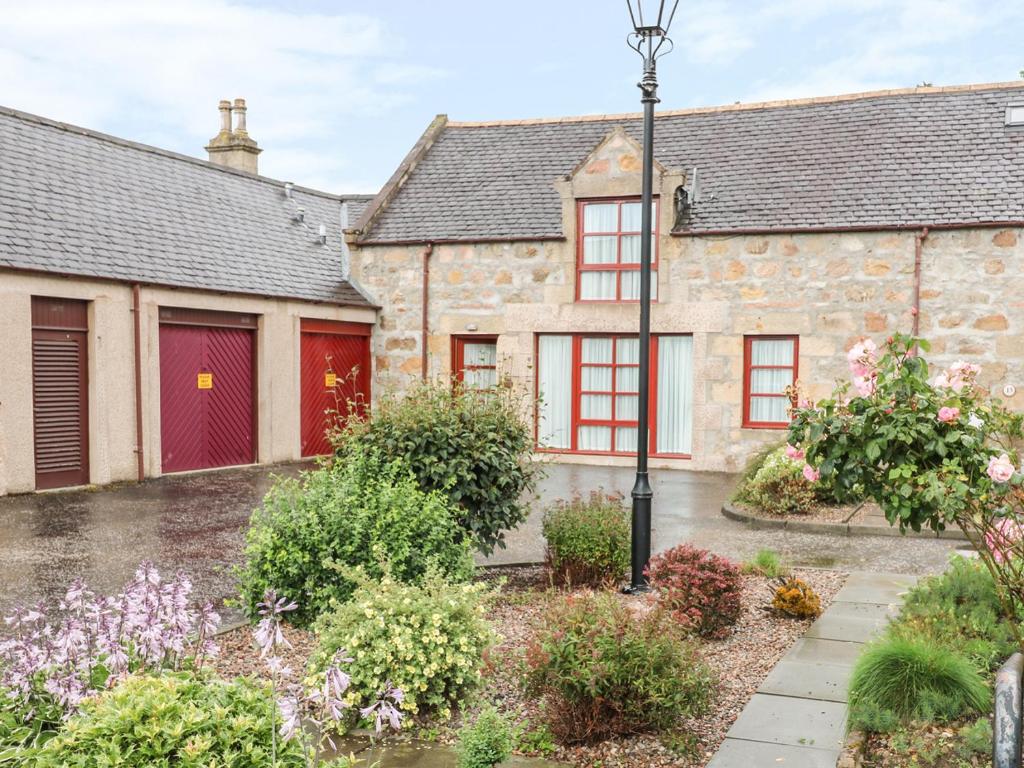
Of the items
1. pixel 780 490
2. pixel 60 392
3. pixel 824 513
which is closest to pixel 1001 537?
pixel 824 513

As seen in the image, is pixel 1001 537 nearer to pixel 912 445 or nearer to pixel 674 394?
pixel 912 445

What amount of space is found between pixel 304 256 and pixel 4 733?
663 inches

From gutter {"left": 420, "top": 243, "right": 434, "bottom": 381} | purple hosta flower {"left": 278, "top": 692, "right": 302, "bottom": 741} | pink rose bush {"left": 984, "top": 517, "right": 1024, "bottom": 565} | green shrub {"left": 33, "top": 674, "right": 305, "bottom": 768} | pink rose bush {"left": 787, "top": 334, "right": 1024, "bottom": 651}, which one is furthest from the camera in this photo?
gutter {"left": 420, "top": 243, "right": 434, "bottom": 381}

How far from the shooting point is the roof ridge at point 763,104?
18.4m

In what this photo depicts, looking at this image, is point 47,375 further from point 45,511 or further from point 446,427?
point 446,427

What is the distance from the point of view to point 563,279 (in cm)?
1864

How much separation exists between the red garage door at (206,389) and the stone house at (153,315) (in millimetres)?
27

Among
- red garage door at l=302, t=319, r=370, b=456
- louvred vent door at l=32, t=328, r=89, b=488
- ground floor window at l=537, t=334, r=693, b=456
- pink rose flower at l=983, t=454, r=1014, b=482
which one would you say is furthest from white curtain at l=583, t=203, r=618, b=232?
pink rose flower at l=983, t=454, r=1014, b=482

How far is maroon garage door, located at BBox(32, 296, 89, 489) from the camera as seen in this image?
46.2 feet

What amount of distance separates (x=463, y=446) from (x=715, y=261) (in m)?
11.2

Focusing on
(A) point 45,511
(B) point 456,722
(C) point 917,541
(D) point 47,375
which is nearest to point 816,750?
(B) point 456,722

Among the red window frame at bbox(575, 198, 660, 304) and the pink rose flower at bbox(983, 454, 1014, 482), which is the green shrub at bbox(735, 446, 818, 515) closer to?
the red window frame at bbox(575, 198, 660, 304)

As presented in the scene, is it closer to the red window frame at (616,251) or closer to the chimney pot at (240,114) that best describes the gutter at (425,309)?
the red window frame at (616,251)

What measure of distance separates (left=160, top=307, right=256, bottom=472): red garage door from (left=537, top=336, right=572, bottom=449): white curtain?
549cm
